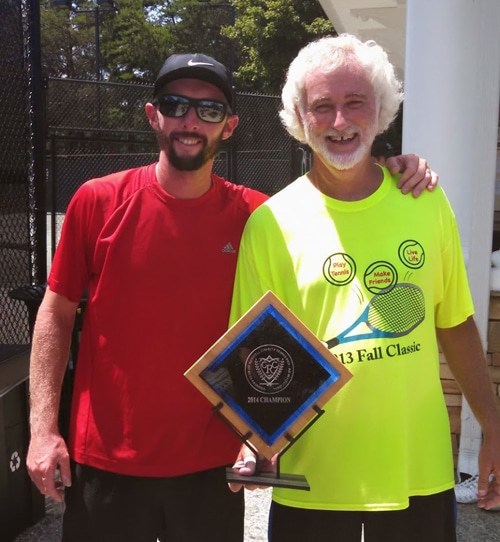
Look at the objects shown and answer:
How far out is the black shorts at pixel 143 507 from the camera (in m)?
2.21

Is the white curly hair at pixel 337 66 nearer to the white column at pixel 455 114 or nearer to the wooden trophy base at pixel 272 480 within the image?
the wooden trophy base at pixel 272 480

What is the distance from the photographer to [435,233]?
6.84ft

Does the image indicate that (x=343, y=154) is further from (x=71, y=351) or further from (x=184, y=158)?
(x=71, y=351)

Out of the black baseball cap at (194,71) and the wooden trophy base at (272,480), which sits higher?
the black baseball cap at (194,71)

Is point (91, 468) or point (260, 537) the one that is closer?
point (91, 468)

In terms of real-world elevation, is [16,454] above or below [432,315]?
below

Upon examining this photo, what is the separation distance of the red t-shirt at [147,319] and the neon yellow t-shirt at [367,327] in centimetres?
Answer: 15

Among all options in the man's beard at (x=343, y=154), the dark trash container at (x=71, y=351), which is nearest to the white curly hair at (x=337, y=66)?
the man's beard at (x=343, y=154)

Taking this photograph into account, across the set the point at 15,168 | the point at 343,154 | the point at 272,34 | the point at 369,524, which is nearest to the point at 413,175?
the point at 343,154

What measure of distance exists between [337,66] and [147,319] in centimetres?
93

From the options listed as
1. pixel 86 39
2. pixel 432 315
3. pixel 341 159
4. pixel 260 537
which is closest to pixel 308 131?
pixel 341 159

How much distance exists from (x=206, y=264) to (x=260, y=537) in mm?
2101

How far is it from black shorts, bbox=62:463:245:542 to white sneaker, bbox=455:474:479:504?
2164mm

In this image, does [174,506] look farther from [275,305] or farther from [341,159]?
[341,159]
